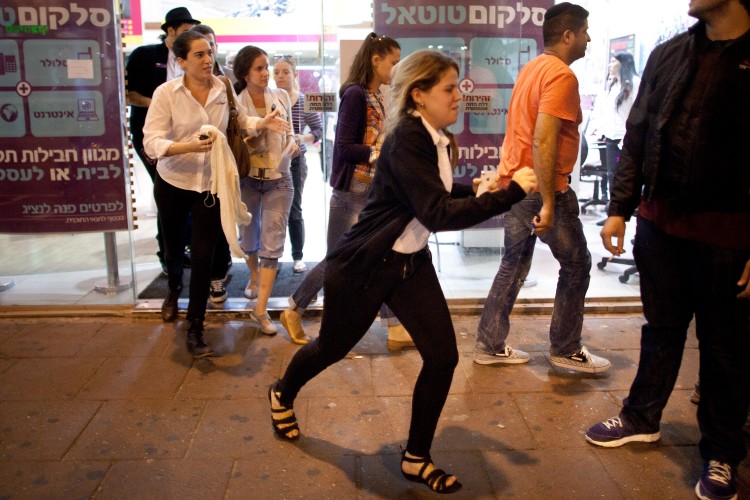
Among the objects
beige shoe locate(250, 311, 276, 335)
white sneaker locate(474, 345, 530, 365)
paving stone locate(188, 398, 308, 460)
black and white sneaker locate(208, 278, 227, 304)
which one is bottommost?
paving stone locate(188, 398, 308, 460)

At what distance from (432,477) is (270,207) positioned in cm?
242

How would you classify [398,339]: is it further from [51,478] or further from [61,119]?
[61,119]

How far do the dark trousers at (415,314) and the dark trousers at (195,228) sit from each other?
1431mm

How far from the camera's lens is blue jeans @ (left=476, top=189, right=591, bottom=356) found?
3.76 meters

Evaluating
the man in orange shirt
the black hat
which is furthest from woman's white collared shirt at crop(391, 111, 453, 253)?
the black hat

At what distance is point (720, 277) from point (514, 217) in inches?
51.8

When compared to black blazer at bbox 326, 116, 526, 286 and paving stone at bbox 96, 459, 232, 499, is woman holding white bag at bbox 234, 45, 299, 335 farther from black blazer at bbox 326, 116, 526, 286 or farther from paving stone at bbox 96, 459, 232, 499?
black blazer at bbox 326, 116, 526, 286

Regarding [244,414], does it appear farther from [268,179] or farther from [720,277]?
[720,277]

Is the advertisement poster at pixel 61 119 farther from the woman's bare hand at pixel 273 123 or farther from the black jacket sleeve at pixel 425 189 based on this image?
the black jacket sleeve at pixel 425 189

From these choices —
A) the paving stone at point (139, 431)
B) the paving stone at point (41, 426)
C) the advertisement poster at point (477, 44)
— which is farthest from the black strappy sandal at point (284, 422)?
the advertisement poster at point (477, 44)

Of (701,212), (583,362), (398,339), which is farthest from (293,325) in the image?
(701,212)

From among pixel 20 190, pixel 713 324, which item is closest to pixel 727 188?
pixel 713 324

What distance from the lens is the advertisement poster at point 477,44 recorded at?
497 cm

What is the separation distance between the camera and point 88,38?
4.83 m
